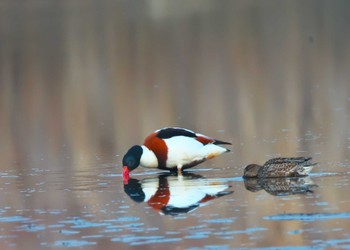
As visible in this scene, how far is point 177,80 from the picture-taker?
2473 centimetres

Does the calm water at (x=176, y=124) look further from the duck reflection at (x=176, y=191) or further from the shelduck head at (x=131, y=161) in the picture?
the shelduck head at (x=131, y=161)

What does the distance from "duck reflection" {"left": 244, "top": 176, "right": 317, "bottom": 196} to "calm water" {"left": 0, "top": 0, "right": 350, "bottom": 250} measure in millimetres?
28

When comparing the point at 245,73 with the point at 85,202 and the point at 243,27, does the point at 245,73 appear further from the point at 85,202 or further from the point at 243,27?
the point at 85,202

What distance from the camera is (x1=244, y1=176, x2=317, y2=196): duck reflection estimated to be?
11672mm

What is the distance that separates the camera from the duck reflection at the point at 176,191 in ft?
37.0

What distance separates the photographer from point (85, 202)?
11680mm

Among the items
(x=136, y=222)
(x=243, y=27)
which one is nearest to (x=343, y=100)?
(x=136, y=222)

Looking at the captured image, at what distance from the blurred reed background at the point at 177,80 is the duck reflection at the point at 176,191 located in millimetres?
1113

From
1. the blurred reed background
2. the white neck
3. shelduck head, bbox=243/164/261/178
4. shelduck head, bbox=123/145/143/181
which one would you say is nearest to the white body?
the white neck

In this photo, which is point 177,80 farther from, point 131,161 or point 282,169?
point 282,169

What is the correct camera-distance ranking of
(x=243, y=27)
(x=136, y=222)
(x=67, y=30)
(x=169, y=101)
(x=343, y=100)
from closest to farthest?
(x=136, y=222) < (x=343, y=100) < (x=169, y=101) < (x=243, y=27) < (x=67, y=30)

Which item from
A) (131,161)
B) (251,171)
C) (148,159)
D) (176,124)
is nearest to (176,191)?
(251,171)

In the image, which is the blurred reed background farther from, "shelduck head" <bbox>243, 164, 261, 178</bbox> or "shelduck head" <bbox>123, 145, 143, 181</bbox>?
"shelduck head" <bbox>243, 164, 261, 178</bbox>

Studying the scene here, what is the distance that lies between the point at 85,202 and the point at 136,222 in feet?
4.36
